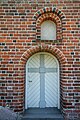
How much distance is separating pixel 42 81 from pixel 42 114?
3.72ft

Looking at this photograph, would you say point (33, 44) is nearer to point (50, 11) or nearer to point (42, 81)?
point (50, 11)

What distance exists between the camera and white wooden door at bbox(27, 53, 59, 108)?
211 inches

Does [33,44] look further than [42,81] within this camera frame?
No

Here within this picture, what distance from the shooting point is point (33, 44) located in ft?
15.8

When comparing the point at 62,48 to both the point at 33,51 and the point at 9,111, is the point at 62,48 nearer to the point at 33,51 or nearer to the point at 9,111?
the point at 33,51

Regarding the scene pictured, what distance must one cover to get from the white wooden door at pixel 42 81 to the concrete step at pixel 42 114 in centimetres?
26

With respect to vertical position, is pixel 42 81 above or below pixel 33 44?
below

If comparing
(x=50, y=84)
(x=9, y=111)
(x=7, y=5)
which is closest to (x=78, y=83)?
(x=50, y=84)

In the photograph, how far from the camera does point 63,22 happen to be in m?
4.83

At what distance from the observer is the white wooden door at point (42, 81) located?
5363 millimetres

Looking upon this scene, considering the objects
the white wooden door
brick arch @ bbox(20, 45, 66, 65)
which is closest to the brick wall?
brick arch @ bbox(20, 45, 66, 65)

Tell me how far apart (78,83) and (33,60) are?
1.74 metres

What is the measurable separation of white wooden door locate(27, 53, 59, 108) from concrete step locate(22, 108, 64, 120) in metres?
0.26

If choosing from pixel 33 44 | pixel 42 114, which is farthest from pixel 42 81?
pixel 33 44
